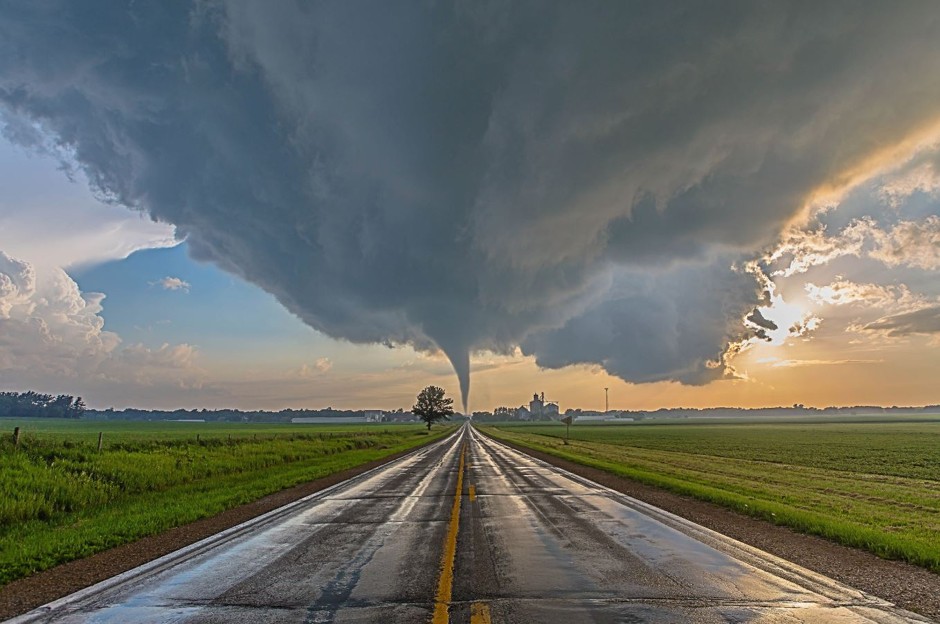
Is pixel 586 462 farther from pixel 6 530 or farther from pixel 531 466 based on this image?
pixel 6 530

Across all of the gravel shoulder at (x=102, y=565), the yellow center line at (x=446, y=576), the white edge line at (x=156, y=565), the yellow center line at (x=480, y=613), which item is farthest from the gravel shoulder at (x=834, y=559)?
the gravel shoulder at (x=102, y=565)

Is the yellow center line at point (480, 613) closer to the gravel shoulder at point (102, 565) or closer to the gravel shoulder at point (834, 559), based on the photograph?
the gravel shoulder at point (834, 559)

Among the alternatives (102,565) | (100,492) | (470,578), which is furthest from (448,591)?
(100,492)

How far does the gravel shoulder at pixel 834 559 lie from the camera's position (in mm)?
6504

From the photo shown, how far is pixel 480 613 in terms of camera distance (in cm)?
527

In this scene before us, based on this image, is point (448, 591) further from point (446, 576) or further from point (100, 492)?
point (100, 492)

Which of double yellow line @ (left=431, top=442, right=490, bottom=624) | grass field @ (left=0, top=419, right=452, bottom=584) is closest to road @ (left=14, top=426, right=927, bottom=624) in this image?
double yellow line @ (left=431, top=442, right=490, bottom=624)

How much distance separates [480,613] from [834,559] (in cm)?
641

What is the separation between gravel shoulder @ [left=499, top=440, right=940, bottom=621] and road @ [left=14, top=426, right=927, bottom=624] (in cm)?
39

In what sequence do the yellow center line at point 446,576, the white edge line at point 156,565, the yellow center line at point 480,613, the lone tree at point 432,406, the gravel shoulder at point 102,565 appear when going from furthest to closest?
the lone tree at point 432,406 < the gravel shoulder at point 102,565 < the white edge line at point 156,565 < the yellow center line at point 446,576 < the yellow center line at point 480,613

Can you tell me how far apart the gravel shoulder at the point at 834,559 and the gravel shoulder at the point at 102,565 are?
976 centimetres

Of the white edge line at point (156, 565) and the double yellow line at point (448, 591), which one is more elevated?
the double yellow line at point (448, 591)

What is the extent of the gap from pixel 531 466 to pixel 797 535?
17.4m

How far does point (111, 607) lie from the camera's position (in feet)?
19.1
